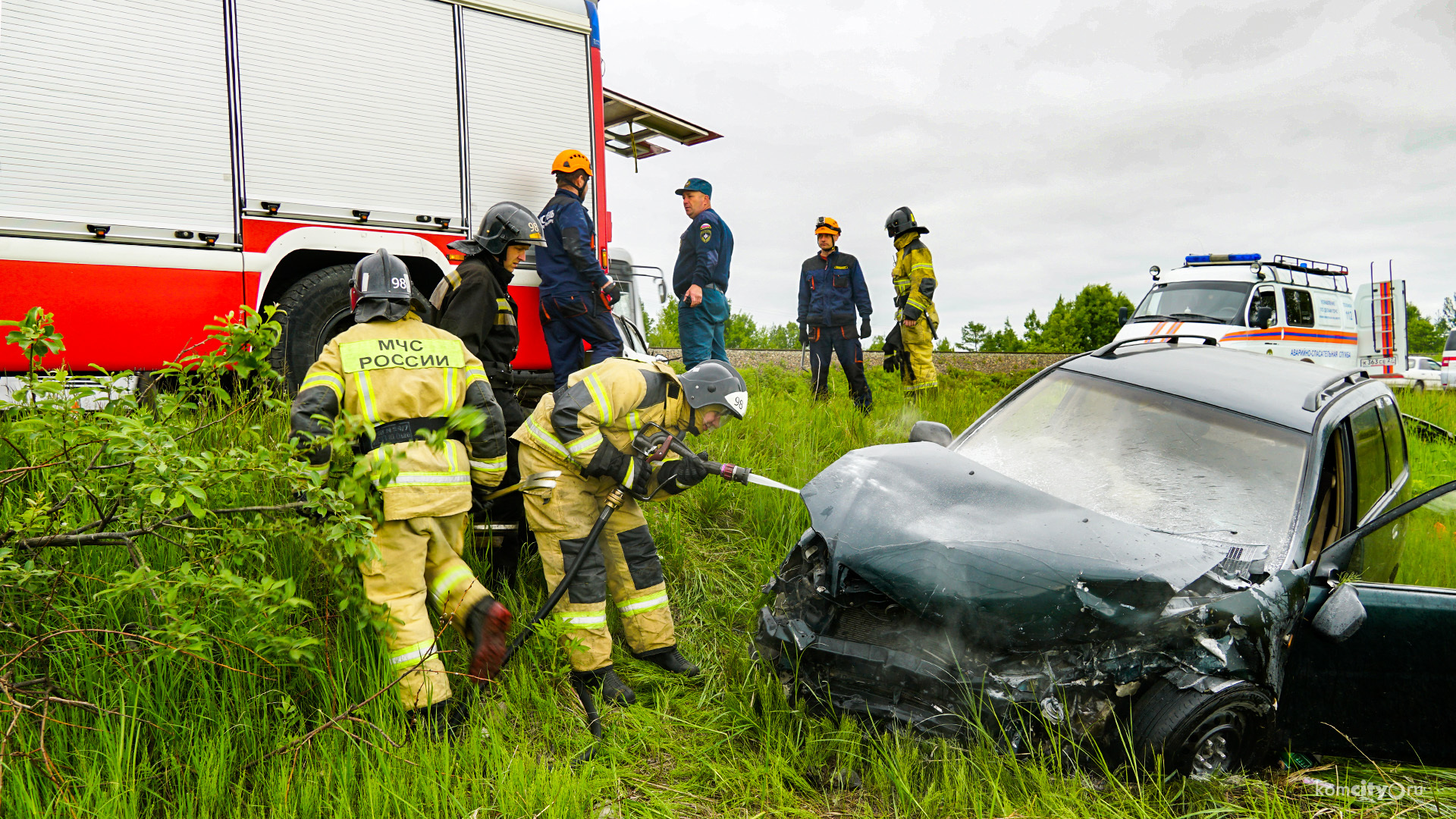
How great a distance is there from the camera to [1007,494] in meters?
2.88

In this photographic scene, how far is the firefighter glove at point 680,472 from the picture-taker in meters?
3.46

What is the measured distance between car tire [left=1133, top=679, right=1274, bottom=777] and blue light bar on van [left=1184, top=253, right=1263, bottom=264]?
10.9 metres

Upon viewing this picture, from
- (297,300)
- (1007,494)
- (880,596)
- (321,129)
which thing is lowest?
(880,596)

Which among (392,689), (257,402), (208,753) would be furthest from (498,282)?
(208,753)

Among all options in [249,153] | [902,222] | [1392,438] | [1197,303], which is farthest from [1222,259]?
[249,153]

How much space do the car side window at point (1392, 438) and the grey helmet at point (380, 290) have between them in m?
4.16

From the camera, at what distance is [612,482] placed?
11.8ft

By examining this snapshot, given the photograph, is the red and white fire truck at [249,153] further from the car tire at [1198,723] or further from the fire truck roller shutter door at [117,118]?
the car tire at [1198,723]

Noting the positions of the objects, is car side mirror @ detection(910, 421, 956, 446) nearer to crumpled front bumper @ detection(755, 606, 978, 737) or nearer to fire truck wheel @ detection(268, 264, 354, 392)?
crumpled front bumper @ detection(755, 606, 978, 737)

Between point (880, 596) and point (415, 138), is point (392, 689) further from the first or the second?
point (415, 138)

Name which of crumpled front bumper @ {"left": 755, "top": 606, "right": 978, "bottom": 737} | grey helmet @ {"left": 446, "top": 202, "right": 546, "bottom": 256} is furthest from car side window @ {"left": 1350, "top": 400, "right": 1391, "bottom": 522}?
grey helmet @ {"left": 446, "top": 202, "right": 546, "bottom": 256}

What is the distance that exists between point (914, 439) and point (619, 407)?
1343mm

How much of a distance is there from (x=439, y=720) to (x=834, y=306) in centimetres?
574

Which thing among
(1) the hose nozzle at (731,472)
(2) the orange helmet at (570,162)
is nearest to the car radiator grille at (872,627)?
(1) the hose nozzle at (731,472)
